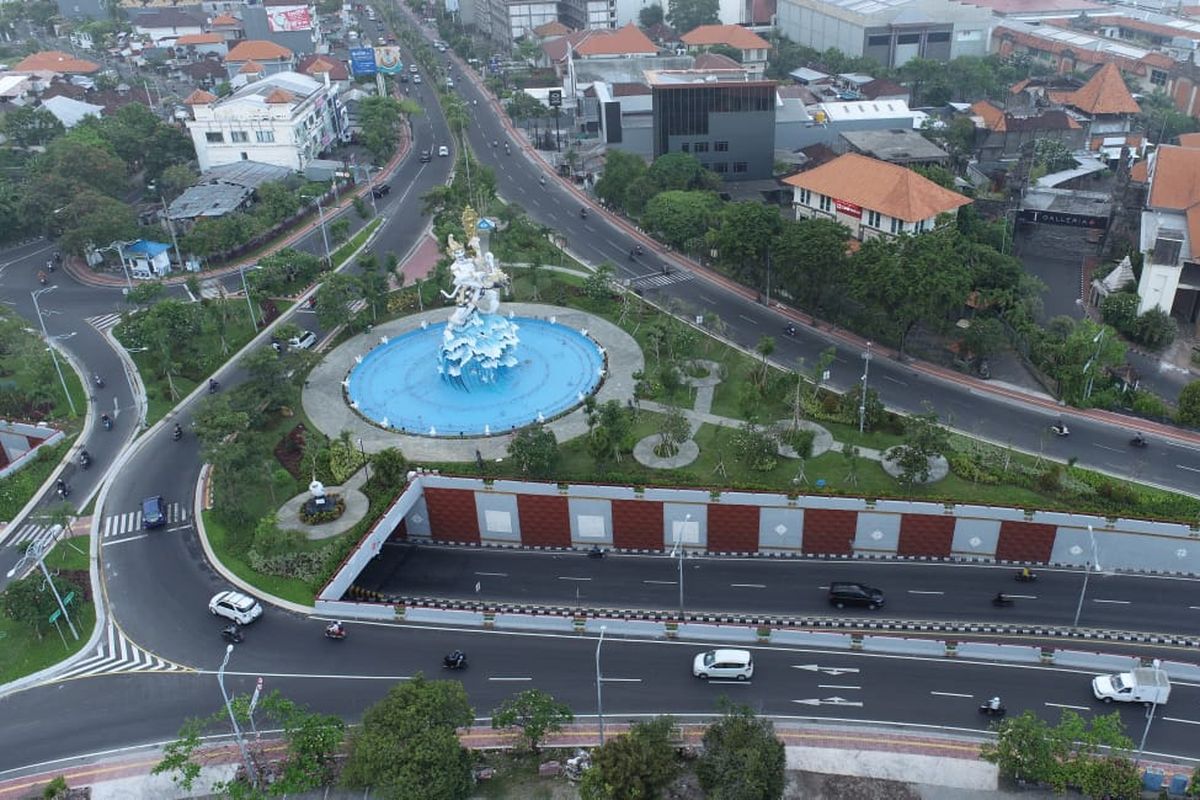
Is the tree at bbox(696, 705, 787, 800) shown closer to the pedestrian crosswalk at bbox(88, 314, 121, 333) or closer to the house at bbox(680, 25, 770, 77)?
the pedestrian crosswalk at bbox(88, 314, 121, 333)

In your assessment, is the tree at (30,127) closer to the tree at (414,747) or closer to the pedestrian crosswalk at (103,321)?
the pedestrian crosswalk at (103,321)

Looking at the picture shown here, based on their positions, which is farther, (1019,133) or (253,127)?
(253,127)

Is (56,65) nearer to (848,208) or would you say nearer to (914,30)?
(848,208)

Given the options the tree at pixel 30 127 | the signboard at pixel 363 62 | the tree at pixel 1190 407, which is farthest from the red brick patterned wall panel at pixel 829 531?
the signboard at pixel 363 62

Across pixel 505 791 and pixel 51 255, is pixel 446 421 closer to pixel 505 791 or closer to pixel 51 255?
pixel 505 791

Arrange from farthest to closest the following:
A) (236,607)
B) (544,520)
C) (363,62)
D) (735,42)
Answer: (363,62)
(735,42)
(544,520)
(236,607)

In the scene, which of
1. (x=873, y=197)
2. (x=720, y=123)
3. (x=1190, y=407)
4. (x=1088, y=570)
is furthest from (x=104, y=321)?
(x=1190, y=407)
